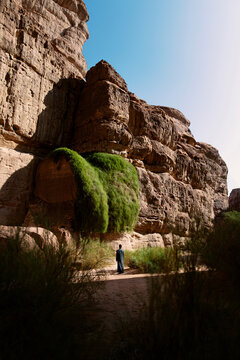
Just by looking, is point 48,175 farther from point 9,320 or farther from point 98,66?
point 9,320

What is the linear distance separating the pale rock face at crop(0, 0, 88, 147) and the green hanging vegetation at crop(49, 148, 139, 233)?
8.62 feet

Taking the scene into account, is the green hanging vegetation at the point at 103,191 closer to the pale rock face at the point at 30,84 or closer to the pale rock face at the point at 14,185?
the pale rock face at the point at 14,185

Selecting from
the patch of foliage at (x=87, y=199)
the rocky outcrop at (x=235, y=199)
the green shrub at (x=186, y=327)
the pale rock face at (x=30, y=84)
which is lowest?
the green shrub at (x=186, y=327)

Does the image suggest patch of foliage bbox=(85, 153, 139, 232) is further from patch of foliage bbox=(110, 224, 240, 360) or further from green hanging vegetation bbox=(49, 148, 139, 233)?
patch of foliage bbox=(110, 224, 240, 360)

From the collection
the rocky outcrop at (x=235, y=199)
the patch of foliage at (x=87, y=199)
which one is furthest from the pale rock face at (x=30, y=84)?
the rocky outcrop at (x=235, y=199)

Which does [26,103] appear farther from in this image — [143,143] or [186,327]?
[186,327]

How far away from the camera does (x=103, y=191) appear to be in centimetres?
1220

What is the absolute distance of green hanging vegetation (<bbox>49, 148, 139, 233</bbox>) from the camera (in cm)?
1093

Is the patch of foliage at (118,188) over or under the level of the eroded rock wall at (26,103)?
under

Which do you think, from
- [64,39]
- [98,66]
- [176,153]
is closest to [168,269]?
[98,66]

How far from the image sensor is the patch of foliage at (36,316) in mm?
1851

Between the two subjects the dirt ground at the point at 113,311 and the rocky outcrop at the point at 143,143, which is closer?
the dirt ground at the point at 113,311

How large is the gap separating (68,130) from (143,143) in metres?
5.45

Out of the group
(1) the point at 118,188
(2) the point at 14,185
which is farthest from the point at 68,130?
(1) the point at 118,188
